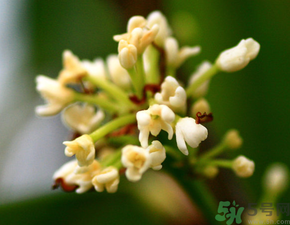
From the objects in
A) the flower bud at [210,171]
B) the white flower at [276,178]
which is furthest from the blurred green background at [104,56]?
the flower bud at [210,171]

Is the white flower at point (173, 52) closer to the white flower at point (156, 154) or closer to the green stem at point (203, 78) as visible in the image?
the green stem at point (203, 78)

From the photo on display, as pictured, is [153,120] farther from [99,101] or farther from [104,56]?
[104,56]

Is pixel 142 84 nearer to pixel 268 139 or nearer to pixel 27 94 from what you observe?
pixel 268 139

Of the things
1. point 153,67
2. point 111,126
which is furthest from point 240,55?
point 111,126

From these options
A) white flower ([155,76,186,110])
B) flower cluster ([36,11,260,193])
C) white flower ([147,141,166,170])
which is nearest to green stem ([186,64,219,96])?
flower cluster ([36,11,260,193])

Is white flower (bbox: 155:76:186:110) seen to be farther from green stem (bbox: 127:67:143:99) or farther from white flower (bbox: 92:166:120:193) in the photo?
white flower (bbox: 92:166:120:193)

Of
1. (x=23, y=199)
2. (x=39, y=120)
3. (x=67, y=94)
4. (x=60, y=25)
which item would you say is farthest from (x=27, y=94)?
(x=67, y=94)
